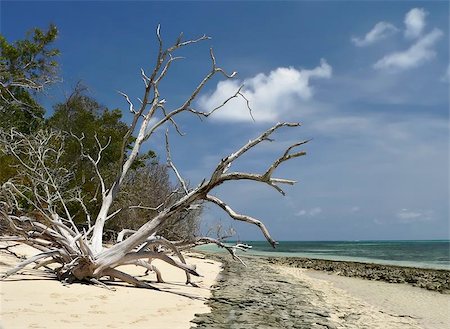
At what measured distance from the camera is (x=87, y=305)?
6.80 meters

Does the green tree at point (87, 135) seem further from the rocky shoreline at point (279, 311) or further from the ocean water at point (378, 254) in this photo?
the rocky shoreline at point (279, 311)

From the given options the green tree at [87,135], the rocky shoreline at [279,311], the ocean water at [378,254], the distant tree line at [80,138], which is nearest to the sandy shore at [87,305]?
the rocky shoreline at [279,311]

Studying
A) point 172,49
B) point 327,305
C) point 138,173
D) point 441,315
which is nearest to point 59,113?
point 138,173

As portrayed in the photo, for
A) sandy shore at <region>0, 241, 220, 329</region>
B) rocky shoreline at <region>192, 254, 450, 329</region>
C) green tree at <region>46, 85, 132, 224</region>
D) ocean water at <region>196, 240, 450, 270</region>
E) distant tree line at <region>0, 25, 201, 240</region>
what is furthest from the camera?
ocean water at <region>196, 240, 450, 270</region>

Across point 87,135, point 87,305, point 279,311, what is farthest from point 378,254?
point 87,305

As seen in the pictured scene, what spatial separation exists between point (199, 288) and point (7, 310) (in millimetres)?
5307

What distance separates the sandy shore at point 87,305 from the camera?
5.67 meters

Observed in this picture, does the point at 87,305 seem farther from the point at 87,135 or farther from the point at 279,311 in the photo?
the point at 87,135

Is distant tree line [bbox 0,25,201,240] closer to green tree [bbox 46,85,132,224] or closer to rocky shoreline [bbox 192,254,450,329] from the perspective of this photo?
green tree [bbox 46,85,132,224]

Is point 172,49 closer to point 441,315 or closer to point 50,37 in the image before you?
point 50,37

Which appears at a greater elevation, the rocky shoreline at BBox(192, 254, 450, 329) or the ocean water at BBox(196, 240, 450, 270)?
the ocean water at BBox(196, 240, 450, 270)

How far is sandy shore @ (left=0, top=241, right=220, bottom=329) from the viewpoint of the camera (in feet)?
18.6

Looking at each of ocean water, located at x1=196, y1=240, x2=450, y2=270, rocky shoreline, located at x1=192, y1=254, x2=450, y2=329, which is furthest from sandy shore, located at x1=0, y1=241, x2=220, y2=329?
ocean water, located at x1=196, y1=240, x2=450, y2=270

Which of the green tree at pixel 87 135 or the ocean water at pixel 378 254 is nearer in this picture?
the green tree at pixel 87 135
